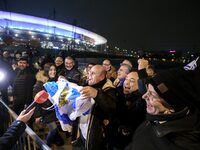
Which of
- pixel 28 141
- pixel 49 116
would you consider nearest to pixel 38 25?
pixel 49 116

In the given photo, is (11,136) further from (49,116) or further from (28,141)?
(49,116)

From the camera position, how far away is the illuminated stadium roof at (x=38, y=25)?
7149 centimetres

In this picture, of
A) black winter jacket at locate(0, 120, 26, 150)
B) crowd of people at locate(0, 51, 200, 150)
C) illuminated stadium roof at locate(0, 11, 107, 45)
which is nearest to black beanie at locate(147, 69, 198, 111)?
crowd of people at locate(0, 51, 200, 150)

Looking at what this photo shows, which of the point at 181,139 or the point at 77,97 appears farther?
the point at 77,97

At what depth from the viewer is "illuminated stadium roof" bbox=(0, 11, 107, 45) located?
7149cm

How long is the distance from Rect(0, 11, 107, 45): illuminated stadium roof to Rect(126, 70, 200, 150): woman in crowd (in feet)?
233

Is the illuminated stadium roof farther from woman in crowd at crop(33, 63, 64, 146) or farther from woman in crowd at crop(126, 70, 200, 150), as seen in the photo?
woman in crowd at crop(126, 70, 200, 150)

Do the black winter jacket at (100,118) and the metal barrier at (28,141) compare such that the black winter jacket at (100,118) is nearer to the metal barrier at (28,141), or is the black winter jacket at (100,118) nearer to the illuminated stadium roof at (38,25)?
the metal barrier at (28,141)

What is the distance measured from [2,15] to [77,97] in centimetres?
7167

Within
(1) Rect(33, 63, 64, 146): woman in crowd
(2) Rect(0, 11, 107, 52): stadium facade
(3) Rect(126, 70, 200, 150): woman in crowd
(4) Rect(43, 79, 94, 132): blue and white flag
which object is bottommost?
(1) Rect(33, 63, 64, 146): woman in crowd

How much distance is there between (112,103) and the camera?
2959 millimetres

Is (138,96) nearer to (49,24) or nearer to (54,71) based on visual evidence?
(54,71)

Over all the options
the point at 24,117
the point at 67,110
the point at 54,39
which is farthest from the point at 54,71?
the point at 54,39

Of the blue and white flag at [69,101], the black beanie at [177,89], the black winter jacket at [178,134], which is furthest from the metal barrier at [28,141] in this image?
the black beanie at [177,89]
